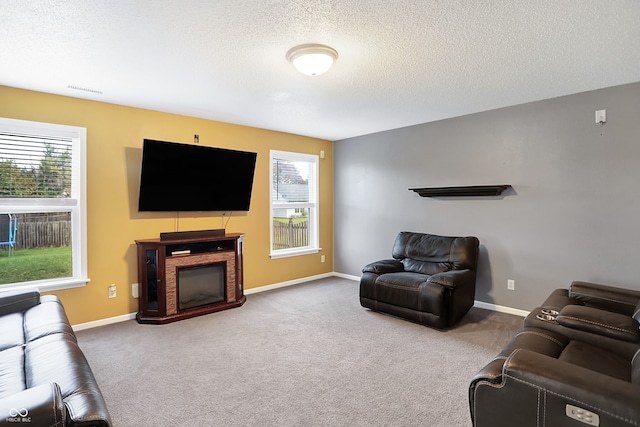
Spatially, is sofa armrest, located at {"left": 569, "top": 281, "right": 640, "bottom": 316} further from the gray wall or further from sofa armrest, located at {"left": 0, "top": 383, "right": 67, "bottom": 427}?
sofa armrest, located at {"left": 0, "top": 383, "right": 67, "bottom": 427}

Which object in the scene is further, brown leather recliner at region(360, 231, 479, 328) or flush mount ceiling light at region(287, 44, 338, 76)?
brown leather recliner at region(360, 231, 479, 328)

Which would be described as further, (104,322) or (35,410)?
(104,322)

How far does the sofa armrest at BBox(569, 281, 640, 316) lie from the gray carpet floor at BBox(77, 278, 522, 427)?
2.60 ft

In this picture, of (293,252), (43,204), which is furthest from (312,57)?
(293,252)

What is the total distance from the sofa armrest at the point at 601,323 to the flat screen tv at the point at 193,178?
3.68m

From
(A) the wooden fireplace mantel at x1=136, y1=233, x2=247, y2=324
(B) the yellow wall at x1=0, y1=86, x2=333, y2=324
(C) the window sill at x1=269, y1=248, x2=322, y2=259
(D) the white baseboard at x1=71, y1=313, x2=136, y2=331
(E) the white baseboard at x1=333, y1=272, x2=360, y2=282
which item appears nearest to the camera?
(B) the yellow wall at x1=0, y1=86, x2=333, y2=324

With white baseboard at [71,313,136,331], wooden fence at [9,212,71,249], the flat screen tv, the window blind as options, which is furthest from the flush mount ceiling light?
white baseboard at [71,313,136,331]

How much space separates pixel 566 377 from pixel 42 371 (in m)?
→ 2.36

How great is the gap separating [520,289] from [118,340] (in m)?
4.33

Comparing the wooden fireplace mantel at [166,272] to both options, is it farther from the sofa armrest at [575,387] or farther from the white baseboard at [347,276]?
the sofa armrest at [575,387]

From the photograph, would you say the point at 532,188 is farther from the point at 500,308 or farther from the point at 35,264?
the point at 35,264

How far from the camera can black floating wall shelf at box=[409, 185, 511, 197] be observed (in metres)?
3.87

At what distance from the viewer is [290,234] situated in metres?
5.43

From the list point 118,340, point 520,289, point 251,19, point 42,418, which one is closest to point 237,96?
point 251,19
